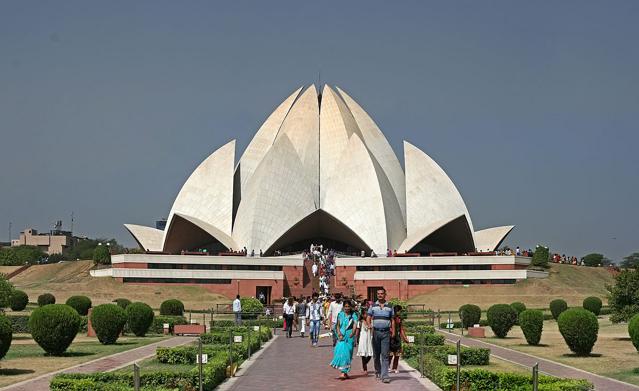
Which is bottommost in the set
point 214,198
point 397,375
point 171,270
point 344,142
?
point 397,375

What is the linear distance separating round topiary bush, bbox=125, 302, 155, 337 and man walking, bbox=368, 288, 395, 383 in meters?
11.8

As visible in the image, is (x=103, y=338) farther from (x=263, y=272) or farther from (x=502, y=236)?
(x=502, y=236)

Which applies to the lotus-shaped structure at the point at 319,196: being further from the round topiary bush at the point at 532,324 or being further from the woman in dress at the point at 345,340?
the woman in dress at the point at 345,340

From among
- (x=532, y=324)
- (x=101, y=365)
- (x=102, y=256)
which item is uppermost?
(x=102, y=256)

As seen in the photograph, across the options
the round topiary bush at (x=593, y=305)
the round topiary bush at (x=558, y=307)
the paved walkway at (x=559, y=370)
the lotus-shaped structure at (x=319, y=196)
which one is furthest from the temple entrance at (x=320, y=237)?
the paved walkway at (x=559, y=370)

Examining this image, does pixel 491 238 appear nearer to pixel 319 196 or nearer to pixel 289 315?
pixel 319 196

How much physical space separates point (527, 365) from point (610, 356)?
9.93 feet

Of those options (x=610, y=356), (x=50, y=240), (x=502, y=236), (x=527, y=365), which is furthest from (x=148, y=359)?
(x=50, y=240)

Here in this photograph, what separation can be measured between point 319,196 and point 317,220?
4.86 feet

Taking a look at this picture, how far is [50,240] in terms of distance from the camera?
12100cm

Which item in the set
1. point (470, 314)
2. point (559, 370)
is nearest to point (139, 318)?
point (470, 314)

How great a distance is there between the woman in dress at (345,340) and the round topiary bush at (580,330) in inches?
224

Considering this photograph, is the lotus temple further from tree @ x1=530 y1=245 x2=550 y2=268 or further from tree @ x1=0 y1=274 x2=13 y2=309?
tree @ x1=0 y1=274 x2=13 y2=309

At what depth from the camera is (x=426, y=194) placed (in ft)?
178
